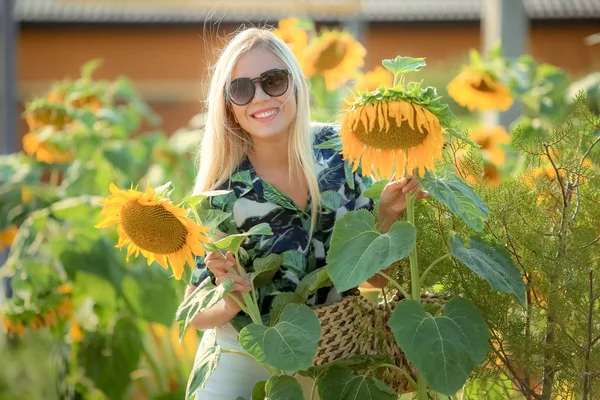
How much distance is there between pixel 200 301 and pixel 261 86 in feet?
1.73

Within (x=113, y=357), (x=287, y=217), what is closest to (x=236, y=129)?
(x=287, y=217)

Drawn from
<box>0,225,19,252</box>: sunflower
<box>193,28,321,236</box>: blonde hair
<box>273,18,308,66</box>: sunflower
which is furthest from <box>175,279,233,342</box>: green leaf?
<box>0,225,19,252</box>: sunflower

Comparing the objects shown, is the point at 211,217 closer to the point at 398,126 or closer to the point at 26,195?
the point at 398,126

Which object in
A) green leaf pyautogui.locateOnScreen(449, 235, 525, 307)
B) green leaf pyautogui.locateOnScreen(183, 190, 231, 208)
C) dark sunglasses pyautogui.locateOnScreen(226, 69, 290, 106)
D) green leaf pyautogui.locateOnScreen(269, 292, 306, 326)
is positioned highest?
dark sunglasses pyautogui.locateOnScreen(226, 69, 290, 106)

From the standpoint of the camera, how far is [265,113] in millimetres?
2188

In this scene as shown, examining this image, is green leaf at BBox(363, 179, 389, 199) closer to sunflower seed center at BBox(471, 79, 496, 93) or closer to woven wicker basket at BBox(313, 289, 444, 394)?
woven wicker basket at BBox(313, 289, 444, 394)

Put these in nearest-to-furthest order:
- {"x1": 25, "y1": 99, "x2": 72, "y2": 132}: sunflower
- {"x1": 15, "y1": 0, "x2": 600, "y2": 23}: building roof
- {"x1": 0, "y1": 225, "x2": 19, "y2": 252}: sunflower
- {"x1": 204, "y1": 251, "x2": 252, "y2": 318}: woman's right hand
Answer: {"x1": 204, "y1": 251, "x2": 252, "y2": 318}: woman's right hand, {"x1": 25, "y1": 99, "x2": 72, "y2": 132}: sunflower, {"x1": 0, "y1": 225, "x2": 19, "y2": 252}: sunflower, {"x1": 15, "y1": 0, "x2": 600, "y2": 23}: building roof

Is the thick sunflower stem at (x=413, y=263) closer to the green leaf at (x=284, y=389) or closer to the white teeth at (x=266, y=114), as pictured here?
the green leaf at (x=284, y=389)

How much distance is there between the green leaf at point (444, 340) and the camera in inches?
65.8

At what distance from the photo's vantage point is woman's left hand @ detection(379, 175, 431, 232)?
6.02 ft

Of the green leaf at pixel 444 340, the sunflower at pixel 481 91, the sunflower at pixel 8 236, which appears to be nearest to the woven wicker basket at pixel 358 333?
the green leaf at pixel 444 340

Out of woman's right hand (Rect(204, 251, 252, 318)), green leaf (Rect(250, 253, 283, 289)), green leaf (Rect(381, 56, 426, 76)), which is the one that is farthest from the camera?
green leaf (Rect(250, 253, 283, 289))

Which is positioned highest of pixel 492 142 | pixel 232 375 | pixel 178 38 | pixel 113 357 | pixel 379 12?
pixel 379 12

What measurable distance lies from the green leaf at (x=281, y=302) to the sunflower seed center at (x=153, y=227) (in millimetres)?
233
